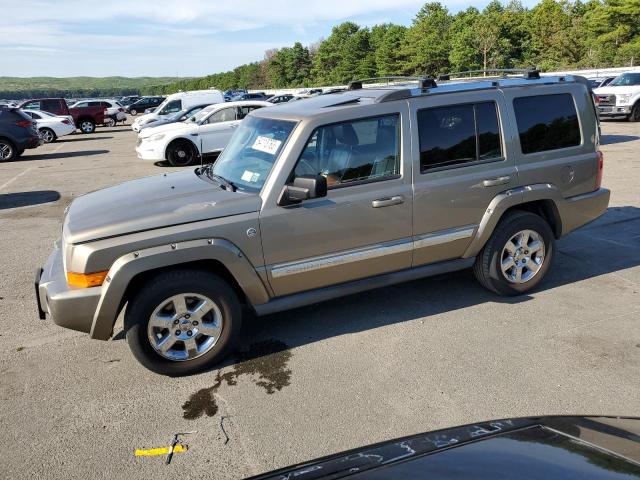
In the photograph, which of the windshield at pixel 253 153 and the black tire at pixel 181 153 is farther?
the black tire at pixel 181 153

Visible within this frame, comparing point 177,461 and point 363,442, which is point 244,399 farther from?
point 363,442

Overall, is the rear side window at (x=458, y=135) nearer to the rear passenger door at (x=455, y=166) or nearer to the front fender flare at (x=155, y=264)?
the rear passenger door at (x=455, y=166)

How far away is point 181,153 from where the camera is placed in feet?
47.9

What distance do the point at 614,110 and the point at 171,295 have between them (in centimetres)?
2001

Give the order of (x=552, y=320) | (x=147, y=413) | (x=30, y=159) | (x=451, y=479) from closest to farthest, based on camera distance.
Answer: (x=451, y=479), (x=147, y=413), (x=552, y=320), (x=30, y=159)

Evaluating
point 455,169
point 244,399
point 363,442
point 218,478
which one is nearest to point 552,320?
point 455,169

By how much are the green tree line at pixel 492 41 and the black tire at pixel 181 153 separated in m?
33.3

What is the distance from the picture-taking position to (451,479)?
160 cm

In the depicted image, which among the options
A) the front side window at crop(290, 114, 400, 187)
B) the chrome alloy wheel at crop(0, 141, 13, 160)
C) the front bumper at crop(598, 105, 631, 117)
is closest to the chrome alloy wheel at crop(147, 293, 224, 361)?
the front side window at crop(290, 114, 400, 187)

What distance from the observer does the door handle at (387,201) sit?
13.9 feet

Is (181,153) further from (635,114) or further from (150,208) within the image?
(635,114)

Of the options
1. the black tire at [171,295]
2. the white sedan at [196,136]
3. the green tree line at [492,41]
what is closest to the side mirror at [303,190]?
the black tire at [171,295]

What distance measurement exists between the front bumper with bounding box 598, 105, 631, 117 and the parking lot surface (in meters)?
16.0

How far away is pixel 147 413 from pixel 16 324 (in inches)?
85.0
